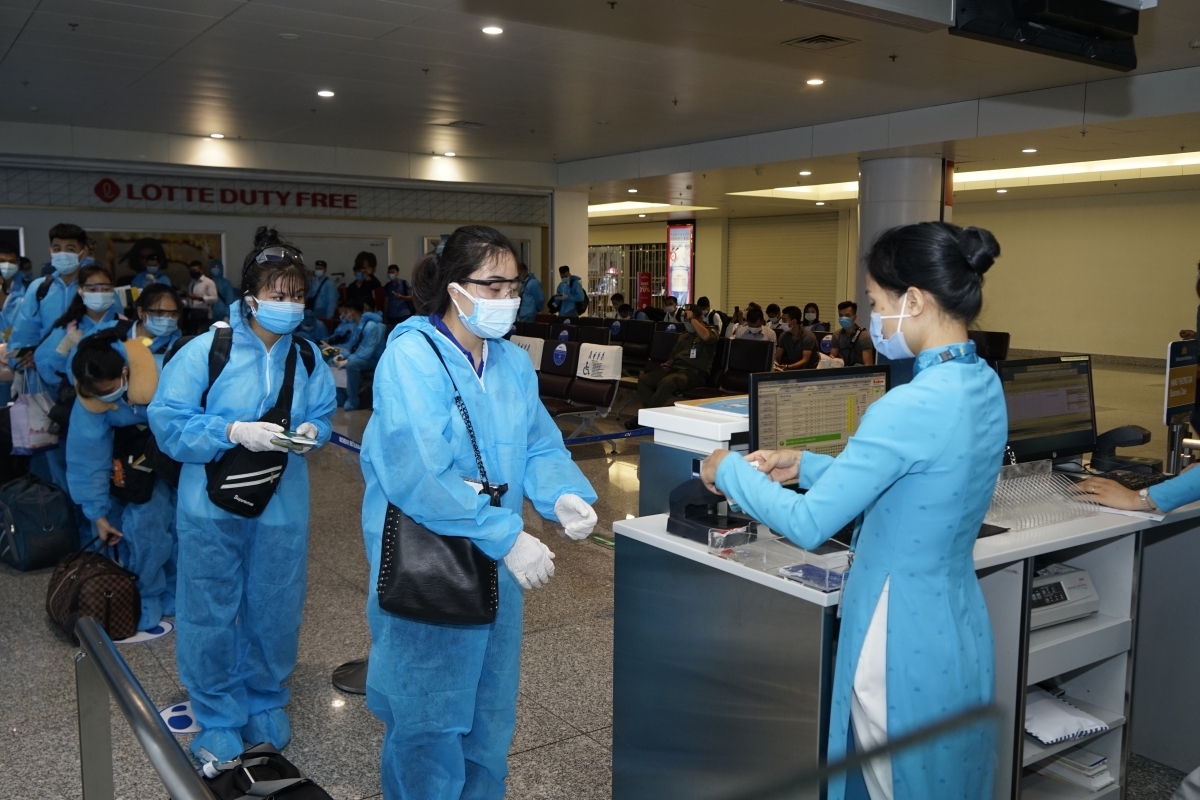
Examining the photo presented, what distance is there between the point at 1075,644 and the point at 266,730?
2.39m

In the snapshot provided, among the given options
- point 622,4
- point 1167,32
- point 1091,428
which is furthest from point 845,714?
point 1167,32

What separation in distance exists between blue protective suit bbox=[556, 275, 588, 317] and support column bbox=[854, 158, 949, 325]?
17.2 feet

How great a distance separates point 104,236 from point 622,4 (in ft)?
33.5

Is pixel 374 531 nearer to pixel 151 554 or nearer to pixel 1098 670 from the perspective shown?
pixel 1098 670

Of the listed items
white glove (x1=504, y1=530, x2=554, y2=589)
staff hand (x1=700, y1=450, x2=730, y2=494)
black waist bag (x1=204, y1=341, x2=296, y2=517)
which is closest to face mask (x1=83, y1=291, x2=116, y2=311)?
black waist bag (x1=204, y1=341, x2=296, y2=517)

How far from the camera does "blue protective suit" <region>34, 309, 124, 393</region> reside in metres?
4.59

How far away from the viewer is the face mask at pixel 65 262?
5.13 metres

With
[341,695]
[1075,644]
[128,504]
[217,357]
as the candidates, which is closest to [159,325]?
[128,504]

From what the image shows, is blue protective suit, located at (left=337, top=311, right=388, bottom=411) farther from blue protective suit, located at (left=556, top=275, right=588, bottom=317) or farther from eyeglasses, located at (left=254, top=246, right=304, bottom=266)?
eyeglasses, located at (left=254, top=246, right=304, bottom=266)

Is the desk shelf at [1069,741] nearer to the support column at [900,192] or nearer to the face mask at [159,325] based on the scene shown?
the face mask at [159,325]

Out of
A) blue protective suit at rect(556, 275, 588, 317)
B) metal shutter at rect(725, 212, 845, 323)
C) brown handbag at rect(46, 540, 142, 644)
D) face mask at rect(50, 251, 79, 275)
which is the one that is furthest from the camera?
metal shutter at rect(725, 212, 845, 323)

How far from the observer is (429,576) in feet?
6.47

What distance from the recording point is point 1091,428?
3.25m

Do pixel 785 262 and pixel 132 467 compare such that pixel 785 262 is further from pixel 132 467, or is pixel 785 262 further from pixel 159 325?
pixel 132 467
